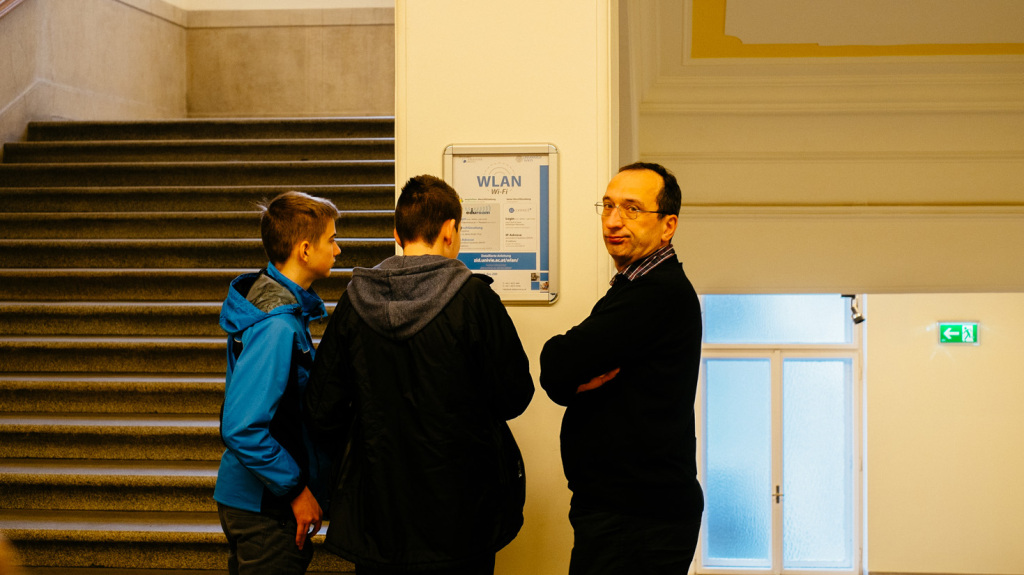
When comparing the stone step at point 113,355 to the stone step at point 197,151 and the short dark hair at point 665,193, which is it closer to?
the stone step at point 197,151

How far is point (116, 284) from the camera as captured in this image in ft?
12.7

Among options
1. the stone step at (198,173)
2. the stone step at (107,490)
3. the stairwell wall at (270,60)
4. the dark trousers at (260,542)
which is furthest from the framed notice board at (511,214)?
the stairwell wall at (270,60)

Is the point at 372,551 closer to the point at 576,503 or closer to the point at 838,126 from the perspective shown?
the point at 576,503

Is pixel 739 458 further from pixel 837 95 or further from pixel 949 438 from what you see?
pixel 837 95

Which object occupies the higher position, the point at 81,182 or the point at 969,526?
the point at 81,182

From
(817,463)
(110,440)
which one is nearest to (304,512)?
(110,440)

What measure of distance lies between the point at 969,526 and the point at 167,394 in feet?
27.7

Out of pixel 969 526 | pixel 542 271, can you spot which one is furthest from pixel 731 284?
pixel 969 526

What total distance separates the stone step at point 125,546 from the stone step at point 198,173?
2.29 m

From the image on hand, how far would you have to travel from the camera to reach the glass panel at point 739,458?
28.3ft

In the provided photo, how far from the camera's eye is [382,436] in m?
1.43

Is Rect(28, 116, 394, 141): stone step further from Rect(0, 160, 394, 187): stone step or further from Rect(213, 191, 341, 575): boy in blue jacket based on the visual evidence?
Rect(213, 191, 341, 575): boy in blue jacket

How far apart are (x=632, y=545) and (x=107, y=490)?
243 centimetres

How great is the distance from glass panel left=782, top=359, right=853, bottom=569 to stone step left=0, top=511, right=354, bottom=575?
707 centimetres
